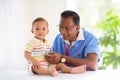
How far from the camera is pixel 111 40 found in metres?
2.59

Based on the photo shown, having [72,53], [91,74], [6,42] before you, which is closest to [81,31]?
[72,53]

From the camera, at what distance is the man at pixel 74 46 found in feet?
4.99

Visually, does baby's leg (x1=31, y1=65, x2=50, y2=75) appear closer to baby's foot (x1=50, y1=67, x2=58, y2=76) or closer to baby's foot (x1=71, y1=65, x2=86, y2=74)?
baby's foot (x1=50, y1=67, x2=58, y2=76)

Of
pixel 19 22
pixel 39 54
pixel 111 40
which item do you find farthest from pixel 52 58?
pixel 111 40

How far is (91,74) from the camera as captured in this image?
1.46 m

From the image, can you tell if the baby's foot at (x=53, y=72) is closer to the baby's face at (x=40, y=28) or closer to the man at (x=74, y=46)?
the man at (x=74, y=46)

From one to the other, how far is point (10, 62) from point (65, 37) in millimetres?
894

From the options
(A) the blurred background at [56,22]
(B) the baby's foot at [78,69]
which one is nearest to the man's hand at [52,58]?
(B) the baby's foot at [78,69]

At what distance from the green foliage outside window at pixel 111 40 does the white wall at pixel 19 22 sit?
47cm

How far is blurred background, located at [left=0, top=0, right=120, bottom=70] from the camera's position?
235 cm

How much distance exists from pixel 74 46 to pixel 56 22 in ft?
3.13

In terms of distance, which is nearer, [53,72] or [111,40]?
[53,72]

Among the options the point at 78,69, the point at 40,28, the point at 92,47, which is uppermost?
the point at 40,28

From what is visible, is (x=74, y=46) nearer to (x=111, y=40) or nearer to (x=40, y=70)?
(x=40, y=70)
